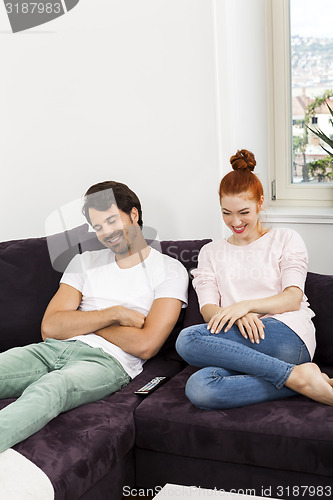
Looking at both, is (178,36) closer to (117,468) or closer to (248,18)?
(248,18)

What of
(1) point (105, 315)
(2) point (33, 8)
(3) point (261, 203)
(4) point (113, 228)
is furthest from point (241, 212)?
(2) point (33, 8)

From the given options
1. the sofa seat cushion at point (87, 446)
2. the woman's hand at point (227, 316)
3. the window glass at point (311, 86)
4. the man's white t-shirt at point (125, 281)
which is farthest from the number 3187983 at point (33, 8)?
the sofa seat cushion at point (87, 446)

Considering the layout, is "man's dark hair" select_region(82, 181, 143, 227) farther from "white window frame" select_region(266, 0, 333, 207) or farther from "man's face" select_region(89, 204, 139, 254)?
"white window frame" select_region(266, 0, 333, 207)

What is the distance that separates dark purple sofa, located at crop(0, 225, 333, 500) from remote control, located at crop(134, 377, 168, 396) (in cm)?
2

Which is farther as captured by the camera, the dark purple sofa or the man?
the man

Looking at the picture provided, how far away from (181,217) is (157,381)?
3.32 ft

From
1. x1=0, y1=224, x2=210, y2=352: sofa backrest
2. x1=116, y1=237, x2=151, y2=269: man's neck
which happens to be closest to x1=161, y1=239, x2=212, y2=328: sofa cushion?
x1=0, y1=224, x2=210, y2=352: sofa backrest

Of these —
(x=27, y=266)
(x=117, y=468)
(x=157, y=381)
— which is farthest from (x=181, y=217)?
(x=117, y=468)

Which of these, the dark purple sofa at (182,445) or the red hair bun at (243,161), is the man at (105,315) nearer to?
the dark purple sofa at (182,445)

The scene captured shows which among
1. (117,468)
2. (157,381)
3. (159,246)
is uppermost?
(159,246)

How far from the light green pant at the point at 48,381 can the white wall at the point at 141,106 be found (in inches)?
37.5

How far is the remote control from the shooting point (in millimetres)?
2172

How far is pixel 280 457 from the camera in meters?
1.88

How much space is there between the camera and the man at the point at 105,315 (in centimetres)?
221
